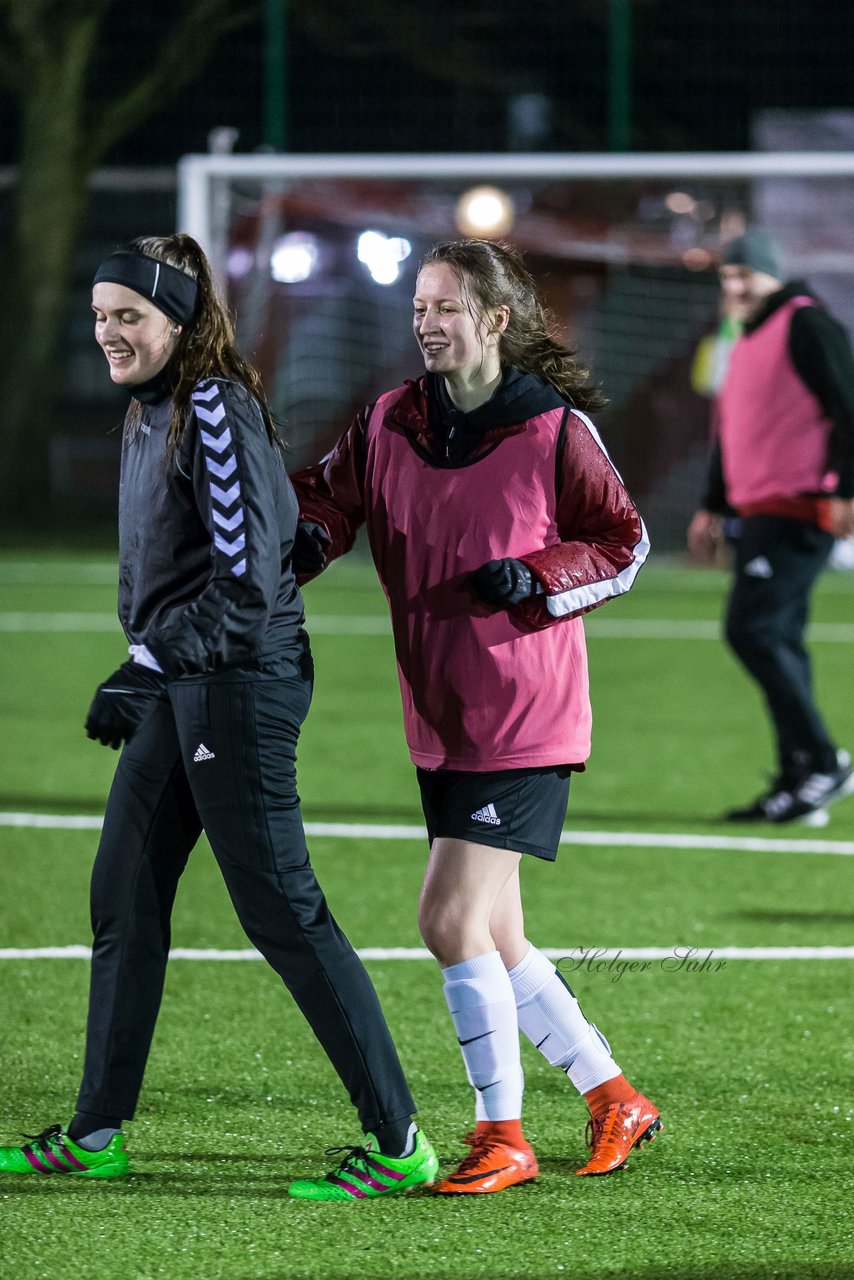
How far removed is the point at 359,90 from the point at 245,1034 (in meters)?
19.1

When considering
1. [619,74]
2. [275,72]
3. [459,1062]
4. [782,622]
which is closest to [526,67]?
[619,74]

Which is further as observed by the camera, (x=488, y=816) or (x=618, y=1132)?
(x=618, y=1132)

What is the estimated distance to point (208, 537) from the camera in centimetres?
378

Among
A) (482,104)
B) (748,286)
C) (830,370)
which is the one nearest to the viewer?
(830,370)

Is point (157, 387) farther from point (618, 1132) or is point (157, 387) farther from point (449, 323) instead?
point (618, 1132)

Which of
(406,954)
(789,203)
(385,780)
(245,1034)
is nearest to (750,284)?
(385,780)

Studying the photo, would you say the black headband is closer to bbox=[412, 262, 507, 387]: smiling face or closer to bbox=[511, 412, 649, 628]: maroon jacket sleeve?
bbox=[412, 262, 507, 387]: smiling face

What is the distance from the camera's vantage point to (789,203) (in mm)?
19312

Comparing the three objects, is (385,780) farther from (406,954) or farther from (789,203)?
(789,203)

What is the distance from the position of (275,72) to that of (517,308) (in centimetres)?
1737

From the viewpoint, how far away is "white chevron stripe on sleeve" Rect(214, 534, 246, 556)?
144 inches

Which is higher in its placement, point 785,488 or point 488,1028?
point 785,488

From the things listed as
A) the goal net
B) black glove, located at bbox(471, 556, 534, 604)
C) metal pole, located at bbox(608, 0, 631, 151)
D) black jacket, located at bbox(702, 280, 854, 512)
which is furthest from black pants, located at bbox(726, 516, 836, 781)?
metal pole, located at bbox(608, 0, 631, 151)

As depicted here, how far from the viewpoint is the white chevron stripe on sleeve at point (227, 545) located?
365 cm
